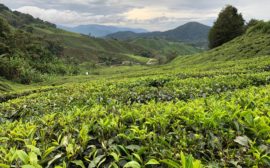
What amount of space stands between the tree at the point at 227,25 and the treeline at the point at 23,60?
41432 mm

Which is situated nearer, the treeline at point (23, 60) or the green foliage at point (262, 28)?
the green foliage at point (262, 28)

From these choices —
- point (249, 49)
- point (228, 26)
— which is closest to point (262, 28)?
point (249, 49)

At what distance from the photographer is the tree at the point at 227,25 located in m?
72.1

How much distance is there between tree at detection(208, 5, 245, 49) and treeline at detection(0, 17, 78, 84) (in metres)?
41.4

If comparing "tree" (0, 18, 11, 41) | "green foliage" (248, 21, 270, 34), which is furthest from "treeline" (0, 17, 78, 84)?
"green foliage" (248, 21, 270, 34)

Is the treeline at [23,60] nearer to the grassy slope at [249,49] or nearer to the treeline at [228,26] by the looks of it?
the grassy slope at [249,49]

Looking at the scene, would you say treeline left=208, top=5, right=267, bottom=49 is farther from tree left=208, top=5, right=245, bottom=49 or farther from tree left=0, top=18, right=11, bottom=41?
tree left=0, top=18, right=11, bottom=41

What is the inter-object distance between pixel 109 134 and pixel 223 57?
45423 millimetres

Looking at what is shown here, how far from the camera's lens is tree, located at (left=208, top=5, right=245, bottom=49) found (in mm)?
72125

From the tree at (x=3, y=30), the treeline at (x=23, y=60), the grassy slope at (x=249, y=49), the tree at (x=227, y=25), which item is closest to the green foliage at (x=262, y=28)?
the grassy slope at (x=249, y=49)

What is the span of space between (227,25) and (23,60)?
49.8m

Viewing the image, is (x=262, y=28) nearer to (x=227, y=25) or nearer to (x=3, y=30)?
(x=227, y=25)

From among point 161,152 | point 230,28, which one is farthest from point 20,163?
point 230,28

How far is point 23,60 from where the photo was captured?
→ 68.0 meters
